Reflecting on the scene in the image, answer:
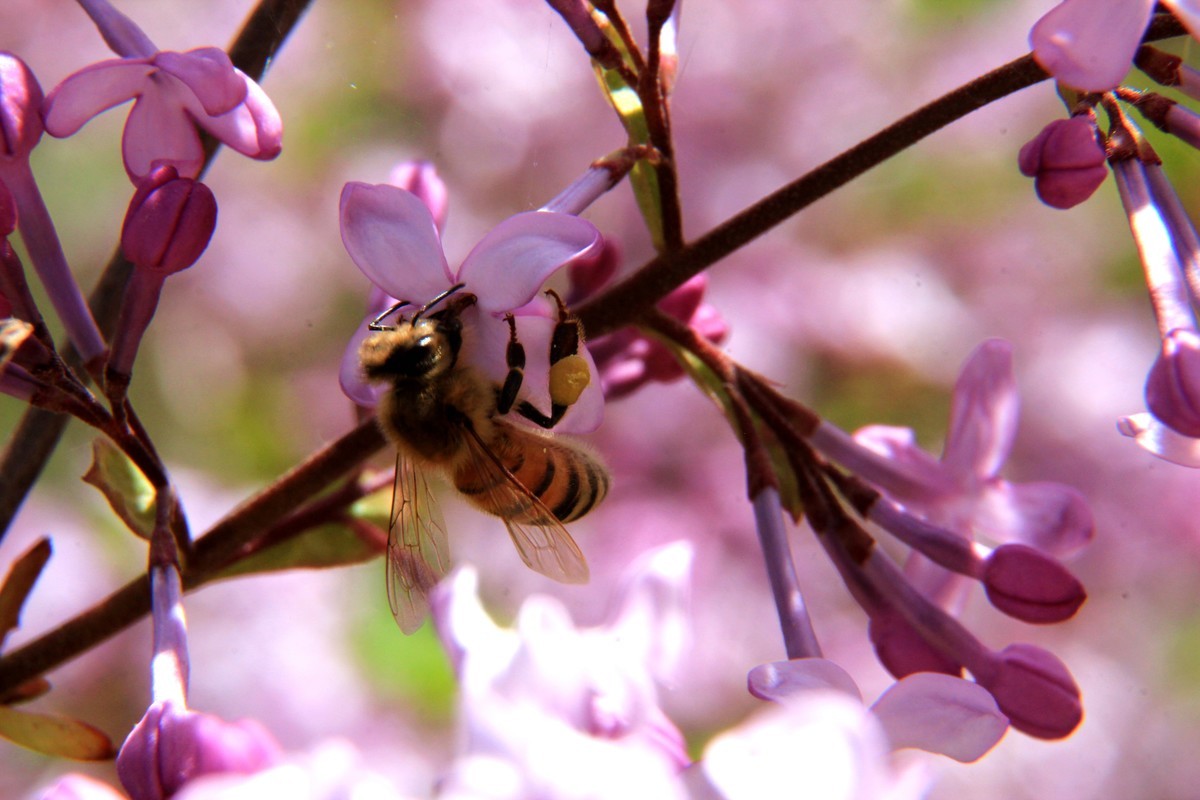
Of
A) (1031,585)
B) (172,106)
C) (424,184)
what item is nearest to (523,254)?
(172,106)

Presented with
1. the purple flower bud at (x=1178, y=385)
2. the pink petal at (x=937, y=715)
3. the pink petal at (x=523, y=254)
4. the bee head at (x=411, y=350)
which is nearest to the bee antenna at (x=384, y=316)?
the bee head at (x=411, y=350)

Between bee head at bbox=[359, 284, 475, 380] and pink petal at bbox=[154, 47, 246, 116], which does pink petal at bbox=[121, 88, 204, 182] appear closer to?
pink petal at bbox=[154, 47, 246, 116]

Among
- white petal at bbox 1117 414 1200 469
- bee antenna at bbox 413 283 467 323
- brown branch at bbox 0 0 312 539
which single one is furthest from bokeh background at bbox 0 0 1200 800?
white petal at bbox 1117 414 1200 469

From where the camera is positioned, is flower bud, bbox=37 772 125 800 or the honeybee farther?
the honeybee

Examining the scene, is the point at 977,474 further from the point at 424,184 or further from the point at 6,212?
the point at 6,212

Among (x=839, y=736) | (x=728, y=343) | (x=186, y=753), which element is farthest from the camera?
(x=728, y=343)

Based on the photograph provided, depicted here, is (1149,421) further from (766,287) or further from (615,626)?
(766,287)
